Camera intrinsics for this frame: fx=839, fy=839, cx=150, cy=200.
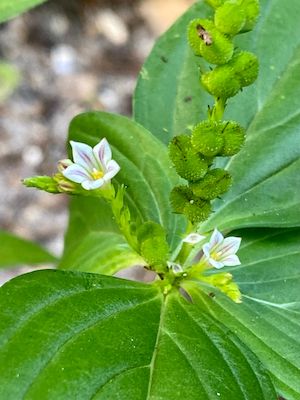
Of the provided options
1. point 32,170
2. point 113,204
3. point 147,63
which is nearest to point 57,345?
point 113,204

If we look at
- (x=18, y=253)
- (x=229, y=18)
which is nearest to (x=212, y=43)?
(x=229, y=18)

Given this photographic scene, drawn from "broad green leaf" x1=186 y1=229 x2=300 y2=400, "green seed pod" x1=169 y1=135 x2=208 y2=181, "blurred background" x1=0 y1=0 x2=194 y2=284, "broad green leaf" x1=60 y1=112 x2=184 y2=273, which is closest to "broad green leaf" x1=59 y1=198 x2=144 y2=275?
"broad green leaf" x1=60 y1=112 x2=184 y2=273

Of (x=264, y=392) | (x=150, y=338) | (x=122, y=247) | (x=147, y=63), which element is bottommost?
(x=264, y=392)

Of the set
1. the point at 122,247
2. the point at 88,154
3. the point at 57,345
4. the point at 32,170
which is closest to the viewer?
the point at 57,345

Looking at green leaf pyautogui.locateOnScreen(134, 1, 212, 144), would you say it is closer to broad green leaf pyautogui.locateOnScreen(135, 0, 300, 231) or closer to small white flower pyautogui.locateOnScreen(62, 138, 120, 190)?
broad green leaf pyautogui.locateOnScreen(135, 0, 300, 231)

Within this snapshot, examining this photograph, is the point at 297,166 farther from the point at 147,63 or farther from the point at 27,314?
the point at 27,314

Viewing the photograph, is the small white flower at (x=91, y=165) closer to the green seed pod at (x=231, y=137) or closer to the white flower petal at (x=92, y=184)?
the white flower petal at (x=92, y=184)

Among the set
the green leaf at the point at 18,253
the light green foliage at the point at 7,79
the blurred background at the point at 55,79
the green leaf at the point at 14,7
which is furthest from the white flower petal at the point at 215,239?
the light green foliage at the point at 7,79
